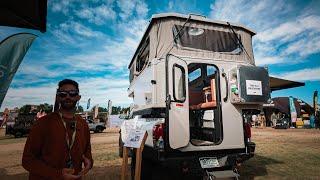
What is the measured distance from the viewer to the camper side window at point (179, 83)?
5086 mm

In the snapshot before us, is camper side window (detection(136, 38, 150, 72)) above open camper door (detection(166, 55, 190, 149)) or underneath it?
above

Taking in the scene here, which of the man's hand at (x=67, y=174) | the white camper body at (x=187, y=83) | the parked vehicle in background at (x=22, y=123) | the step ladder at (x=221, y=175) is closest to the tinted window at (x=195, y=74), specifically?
the white camper body at (x=187, y=83)

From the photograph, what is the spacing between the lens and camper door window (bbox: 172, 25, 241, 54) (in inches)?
221

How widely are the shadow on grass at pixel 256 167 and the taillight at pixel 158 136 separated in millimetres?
2930

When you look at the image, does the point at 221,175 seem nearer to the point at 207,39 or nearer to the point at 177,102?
the point at 177,102

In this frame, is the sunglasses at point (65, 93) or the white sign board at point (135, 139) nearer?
the sunglasses at point (65, 93)

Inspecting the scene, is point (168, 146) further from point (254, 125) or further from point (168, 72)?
point (254, 125)

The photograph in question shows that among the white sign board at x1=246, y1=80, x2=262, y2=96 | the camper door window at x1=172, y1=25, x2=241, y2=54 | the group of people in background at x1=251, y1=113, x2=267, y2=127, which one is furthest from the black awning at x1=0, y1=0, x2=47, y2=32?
the group of people in background at x1=251, y1=113, x2=267, y2=127

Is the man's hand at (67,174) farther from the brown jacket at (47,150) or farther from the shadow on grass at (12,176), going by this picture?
the shadow on grass at (12,176)

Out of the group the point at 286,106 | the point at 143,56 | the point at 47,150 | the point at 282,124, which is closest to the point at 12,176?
the point at 143,56

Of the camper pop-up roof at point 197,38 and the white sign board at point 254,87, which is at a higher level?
the camper pop-up roof at point 197,38

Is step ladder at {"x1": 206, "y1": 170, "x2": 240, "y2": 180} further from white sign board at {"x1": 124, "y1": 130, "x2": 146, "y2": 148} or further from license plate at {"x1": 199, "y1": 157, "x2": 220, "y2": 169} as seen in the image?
white sign board at {"x1": 124, "y1": 130, "x2": 146, "y2": 148}

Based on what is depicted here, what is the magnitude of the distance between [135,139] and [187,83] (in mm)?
1597

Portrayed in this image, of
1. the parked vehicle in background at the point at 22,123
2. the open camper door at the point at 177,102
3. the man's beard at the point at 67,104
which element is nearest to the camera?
the man's beard at the point at 67,104
